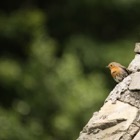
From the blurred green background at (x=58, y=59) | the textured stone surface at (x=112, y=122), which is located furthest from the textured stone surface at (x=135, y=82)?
the blurred green background at (x=58, y=59)

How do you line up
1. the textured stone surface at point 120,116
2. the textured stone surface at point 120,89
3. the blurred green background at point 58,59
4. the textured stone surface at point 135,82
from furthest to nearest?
the blurred green background at point 58,59 → the textured stone surface at point 120,89 → the textured stone surface at point 135,82 → the textured stone surface at point 120,116

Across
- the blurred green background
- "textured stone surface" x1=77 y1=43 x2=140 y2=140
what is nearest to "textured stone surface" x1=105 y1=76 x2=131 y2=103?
"textured stone surface" x1=77 y1=43 x2=140 y2=140

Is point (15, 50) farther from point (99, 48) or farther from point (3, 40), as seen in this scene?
point (99, 48)

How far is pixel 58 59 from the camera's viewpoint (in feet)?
56.6

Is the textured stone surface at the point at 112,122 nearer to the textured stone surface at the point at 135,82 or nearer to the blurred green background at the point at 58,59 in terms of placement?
the textured stone surface at the point at 135,82

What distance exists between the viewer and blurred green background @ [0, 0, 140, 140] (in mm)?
15695

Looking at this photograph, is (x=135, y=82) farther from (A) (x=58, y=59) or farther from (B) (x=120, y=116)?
(A) (x=58, y=59)

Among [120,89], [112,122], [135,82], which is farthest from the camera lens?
[120,89]

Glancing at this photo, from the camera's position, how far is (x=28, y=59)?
18281 millimetres

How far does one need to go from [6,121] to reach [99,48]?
306 cm

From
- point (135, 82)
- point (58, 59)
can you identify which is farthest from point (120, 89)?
point (58, 59)

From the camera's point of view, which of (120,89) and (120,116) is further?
(120,89)

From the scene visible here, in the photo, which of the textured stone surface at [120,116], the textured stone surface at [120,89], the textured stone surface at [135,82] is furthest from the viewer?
the textured stone surface at [120,89]

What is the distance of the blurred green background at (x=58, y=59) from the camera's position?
15695 millimetres
